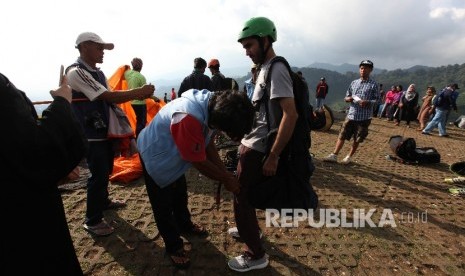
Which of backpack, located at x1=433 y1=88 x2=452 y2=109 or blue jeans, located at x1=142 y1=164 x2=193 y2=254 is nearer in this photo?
blue jeans, located at x1=142 y1=164 x2=193 y2=254

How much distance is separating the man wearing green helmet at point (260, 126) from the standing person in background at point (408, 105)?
14.1 metres

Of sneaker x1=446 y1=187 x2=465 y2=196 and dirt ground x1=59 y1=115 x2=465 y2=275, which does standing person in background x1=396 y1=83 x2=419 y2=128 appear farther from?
sneaker x1=446 y1=187 x2=465 y2=196

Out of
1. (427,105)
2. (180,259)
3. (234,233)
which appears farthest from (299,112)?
(427,105)

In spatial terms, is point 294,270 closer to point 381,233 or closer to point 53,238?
point 381,233

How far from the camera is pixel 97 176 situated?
10.5ft

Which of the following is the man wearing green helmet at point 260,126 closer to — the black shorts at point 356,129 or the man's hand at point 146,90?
the man's hand at point 146,90

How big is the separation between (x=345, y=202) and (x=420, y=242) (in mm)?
1200

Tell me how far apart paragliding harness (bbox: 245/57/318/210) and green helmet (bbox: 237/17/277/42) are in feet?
1.54

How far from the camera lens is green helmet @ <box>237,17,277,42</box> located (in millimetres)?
2537

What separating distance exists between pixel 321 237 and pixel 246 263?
3.92ft

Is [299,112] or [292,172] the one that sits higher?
[299,112]

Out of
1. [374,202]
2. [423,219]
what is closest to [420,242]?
[423,219]

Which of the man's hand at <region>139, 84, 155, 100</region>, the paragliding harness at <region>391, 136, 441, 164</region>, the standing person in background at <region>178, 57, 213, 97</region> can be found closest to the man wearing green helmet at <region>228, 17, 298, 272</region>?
the man's hand at <region>139, 84, 155, 100</region>

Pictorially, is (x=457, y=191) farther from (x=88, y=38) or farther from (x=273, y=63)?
(x=88, y=38)
